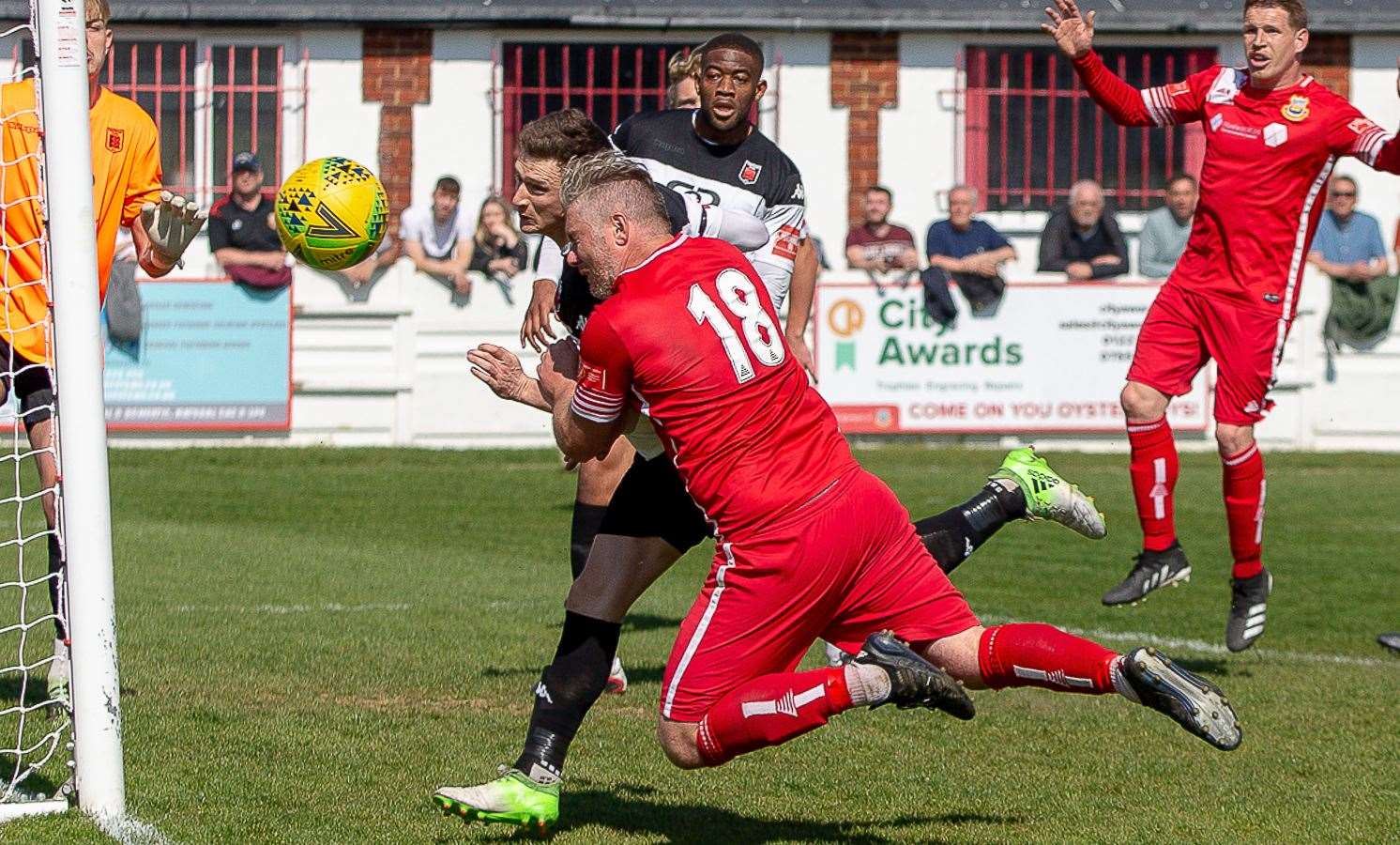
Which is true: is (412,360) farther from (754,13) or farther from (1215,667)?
(1215,667)

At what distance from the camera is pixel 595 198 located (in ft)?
17.1

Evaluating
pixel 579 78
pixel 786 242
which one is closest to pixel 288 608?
pixel 786 242

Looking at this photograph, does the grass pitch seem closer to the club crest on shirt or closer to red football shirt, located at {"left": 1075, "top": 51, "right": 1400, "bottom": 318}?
red football shirt, located at {"left": 1075, "top": 51, "right": 1400, "bottom": 318}

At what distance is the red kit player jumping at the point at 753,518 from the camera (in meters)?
5.02

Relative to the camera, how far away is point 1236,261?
8492 millimetres

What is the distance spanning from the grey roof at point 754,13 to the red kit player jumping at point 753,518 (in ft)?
52.7

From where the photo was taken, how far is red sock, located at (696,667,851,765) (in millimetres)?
4941

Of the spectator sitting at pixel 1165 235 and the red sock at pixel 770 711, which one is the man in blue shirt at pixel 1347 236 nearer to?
the spectator sitting at pixel 1165 235

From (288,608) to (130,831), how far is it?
4285mm

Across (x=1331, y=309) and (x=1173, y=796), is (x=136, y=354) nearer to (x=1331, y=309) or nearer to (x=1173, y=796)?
(x=1331, y=309)

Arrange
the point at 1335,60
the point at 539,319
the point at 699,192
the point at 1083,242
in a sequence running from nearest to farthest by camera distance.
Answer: the point at 539,319 < the point at 699,192 < the point at 1083,242 < the point at 1335,60

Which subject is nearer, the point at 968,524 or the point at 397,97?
the point at 968,524

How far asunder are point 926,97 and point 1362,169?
183 inches

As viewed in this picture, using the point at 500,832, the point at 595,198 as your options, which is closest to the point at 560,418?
the point at 595,198
